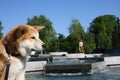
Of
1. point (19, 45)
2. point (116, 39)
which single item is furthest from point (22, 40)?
point (116, 39)

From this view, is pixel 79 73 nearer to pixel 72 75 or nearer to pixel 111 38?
pixel 72 75

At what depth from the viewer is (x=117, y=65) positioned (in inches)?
1071

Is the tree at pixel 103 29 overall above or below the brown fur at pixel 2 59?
above

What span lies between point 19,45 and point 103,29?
8935 centimetres

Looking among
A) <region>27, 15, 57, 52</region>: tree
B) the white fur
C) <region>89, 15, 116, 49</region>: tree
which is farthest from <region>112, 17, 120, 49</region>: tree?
the white fur

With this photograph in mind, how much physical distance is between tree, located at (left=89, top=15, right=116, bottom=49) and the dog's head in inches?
3125

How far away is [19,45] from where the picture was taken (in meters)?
4.15

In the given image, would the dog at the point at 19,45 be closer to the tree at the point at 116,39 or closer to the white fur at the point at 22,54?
the white fur at the point at 22,54

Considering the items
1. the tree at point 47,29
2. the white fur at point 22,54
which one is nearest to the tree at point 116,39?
the tree at point 47,29

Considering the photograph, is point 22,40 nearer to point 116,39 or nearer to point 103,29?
point 116,39

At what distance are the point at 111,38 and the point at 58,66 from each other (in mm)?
69609

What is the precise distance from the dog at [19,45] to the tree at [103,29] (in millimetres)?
79357

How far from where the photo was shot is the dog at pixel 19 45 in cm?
417

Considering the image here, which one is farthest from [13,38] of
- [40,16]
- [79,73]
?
[40,16]
